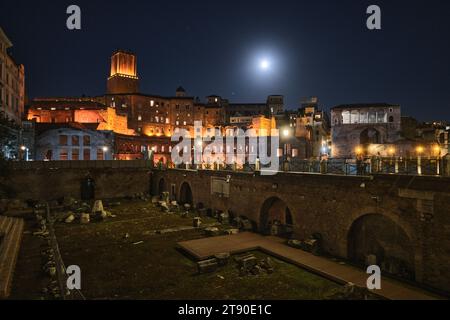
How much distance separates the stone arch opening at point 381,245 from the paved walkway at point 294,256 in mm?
1346

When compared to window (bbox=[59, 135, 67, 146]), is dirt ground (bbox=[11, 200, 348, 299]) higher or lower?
lower

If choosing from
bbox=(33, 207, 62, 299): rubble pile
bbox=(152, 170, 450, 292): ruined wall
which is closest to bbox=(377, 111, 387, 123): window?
bbox=(152, 170, 450, 292): ruined wall

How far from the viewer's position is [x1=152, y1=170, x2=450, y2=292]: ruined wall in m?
11.7

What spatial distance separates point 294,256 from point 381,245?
4391 millimetres

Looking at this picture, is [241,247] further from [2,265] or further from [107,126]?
[107,126]

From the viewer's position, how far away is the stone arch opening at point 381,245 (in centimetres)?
1388

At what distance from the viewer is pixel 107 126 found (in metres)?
67.6

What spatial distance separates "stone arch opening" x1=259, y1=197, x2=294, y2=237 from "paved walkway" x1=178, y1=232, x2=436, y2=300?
3.78 feet

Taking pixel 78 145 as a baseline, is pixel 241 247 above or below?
below

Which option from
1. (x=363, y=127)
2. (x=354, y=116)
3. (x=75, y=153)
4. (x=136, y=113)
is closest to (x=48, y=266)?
(x=75, y=153)

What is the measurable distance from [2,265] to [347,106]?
58.3 m

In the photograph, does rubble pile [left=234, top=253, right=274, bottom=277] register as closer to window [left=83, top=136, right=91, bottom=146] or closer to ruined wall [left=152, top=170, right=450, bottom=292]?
ruined wall [left=152, top=170, right=450, bottom=292]

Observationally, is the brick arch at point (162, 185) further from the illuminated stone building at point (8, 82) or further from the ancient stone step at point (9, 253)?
the illuminated stone building at point (8, 82)
